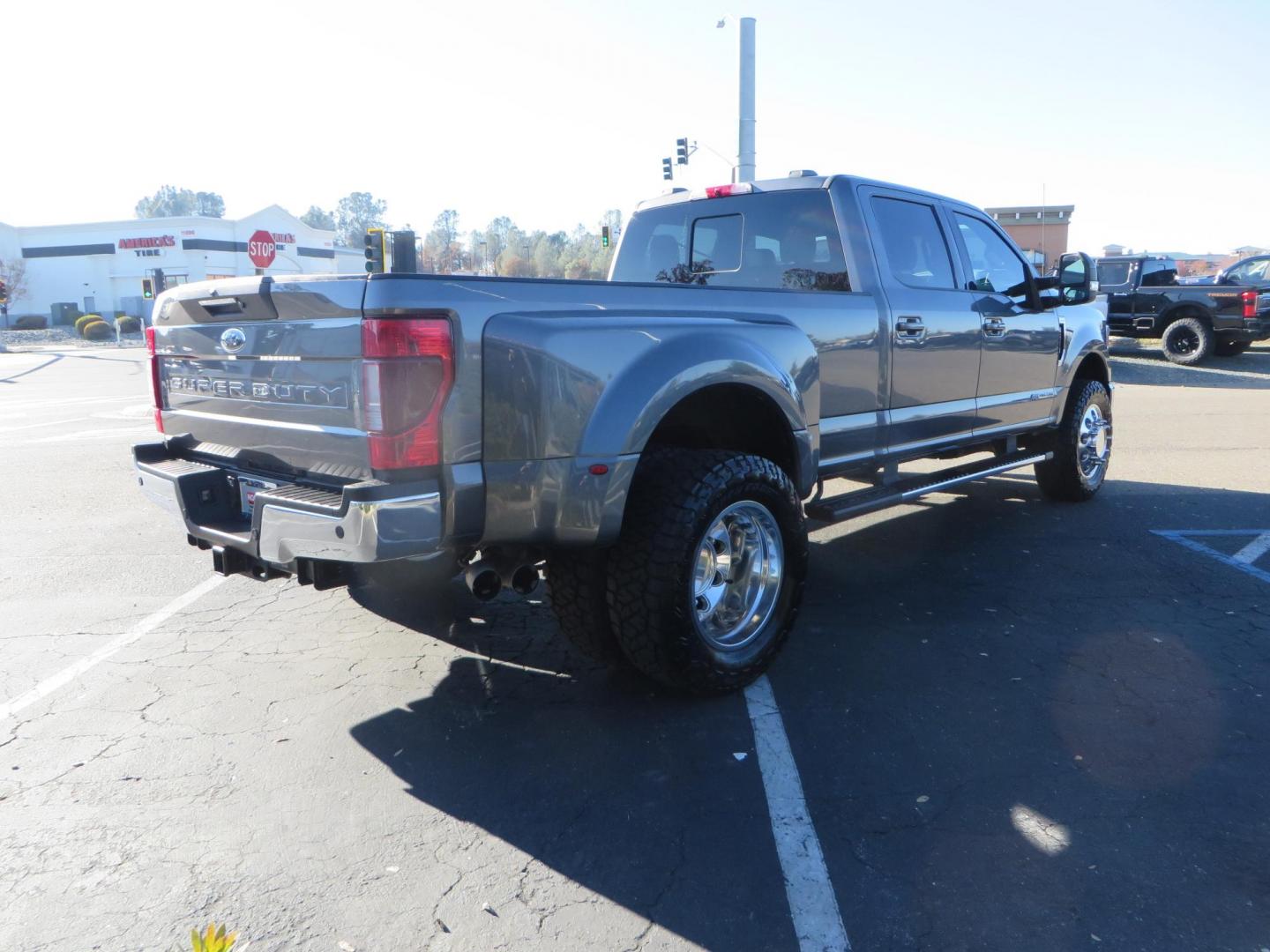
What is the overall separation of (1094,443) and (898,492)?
3.15m

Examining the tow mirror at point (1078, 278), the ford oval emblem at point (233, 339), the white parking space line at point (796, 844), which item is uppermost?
the tow mirror at point (1078, 278)

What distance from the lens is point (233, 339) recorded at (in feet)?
11.1

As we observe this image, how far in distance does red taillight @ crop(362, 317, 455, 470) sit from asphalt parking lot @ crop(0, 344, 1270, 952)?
113 centimetres

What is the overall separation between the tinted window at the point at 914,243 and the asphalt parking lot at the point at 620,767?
65.7 inches

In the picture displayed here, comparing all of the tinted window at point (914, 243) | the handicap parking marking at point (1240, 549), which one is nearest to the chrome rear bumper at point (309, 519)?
the tinted window at point (914, 243)

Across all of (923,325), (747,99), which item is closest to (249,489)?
(923,325)

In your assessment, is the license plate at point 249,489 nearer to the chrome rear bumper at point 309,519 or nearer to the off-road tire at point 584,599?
the chrome rear bumper at point 309,519

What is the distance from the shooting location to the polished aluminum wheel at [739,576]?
369 centimetres

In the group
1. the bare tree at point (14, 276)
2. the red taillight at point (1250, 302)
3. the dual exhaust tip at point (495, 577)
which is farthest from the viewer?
the bare tree at point (14, 276)

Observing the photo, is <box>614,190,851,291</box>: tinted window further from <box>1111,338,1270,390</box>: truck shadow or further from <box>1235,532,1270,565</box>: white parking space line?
<box>1111,338,1270,390</box>: truck shadow

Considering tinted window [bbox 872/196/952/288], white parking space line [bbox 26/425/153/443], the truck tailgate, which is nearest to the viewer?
the truck tailgate

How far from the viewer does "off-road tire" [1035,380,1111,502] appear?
6.73 metres

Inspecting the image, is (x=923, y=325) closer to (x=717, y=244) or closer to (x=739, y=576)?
(x=717, y=244)

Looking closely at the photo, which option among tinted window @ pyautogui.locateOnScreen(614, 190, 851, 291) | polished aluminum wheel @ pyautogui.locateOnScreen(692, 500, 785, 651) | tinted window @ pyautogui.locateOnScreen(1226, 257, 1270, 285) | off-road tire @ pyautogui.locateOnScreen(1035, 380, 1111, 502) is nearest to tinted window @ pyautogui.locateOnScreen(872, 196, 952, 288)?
tinted window @ pyautogui.locateOnScreen(614, 190, 851, 291)
